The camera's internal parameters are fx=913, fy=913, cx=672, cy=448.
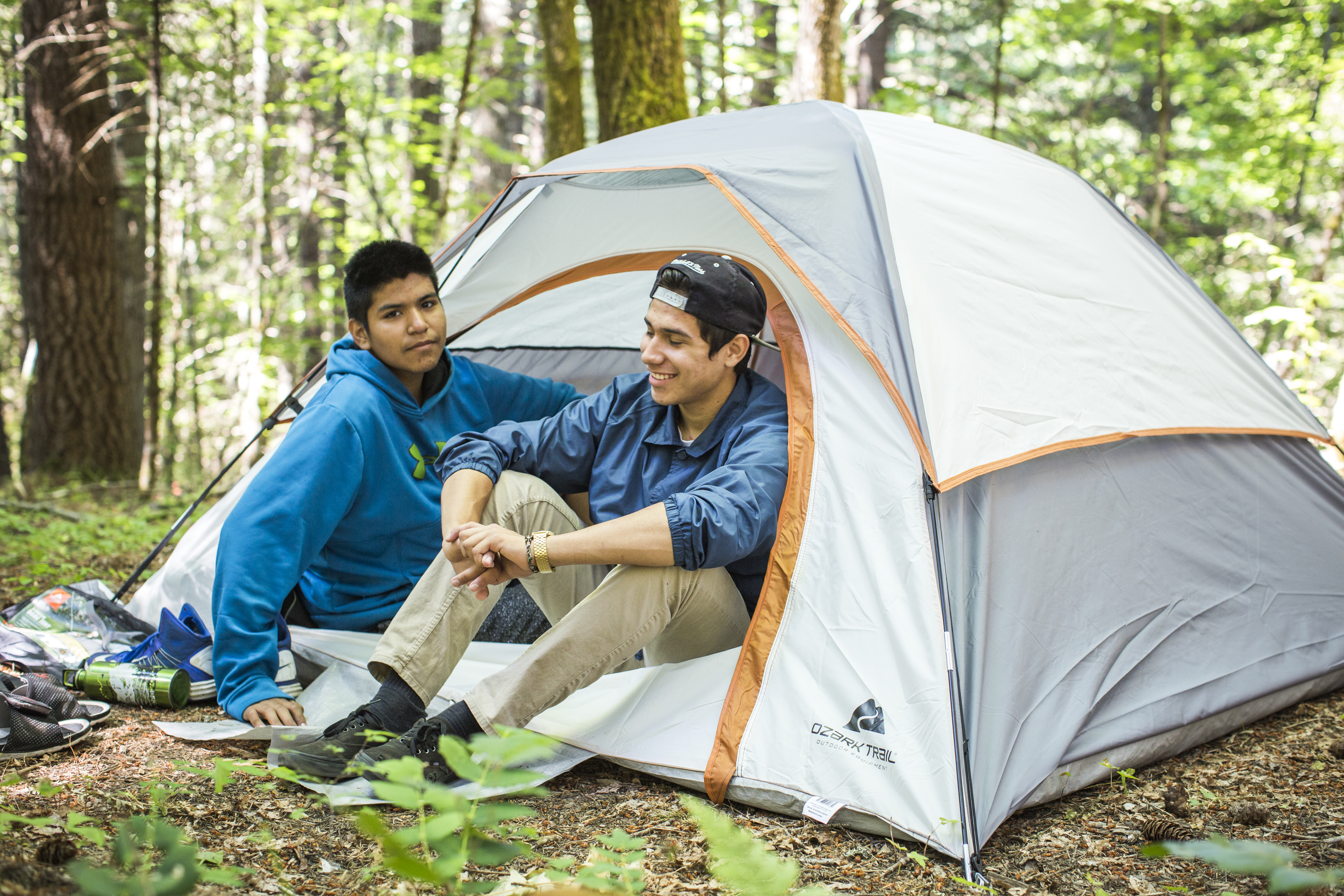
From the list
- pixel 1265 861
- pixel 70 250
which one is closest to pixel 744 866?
pixel 1265 861

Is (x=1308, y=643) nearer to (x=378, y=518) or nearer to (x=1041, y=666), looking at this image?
(x=1041, y=666)

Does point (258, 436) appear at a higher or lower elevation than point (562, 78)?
lower

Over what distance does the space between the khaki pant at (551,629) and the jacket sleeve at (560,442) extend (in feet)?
0.47

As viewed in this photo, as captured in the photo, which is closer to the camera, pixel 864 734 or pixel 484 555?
pixel 864 734

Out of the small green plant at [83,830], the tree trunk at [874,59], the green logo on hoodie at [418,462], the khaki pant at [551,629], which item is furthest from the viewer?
the tree trunk at [874,59]

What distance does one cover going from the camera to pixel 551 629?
2023mm

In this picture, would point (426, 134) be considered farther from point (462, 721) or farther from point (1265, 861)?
point (1265, 861)

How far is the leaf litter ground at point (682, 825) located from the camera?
163cm

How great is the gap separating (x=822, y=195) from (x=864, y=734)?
50.1 inches

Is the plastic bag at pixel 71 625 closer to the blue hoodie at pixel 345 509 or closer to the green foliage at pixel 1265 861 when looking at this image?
the blue hoodie at pixel 345 509

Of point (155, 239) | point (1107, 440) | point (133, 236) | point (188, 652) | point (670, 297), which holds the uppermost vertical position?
point (133, 236)

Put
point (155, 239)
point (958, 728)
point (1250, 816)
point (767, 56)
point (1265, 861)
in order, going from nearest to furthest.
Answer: point (1265, 861)
point (958, 728)
point (1250, 816)
point (155, 239)
point (767, 56)

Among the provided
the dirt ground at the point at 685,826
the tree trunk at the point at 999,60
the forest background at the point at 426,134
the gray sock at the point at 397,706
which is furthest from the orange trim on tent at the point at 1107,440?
the tree trunk at the point at 999,60

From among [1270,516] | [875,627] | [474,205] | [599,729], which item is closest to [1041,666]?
[875,627]
